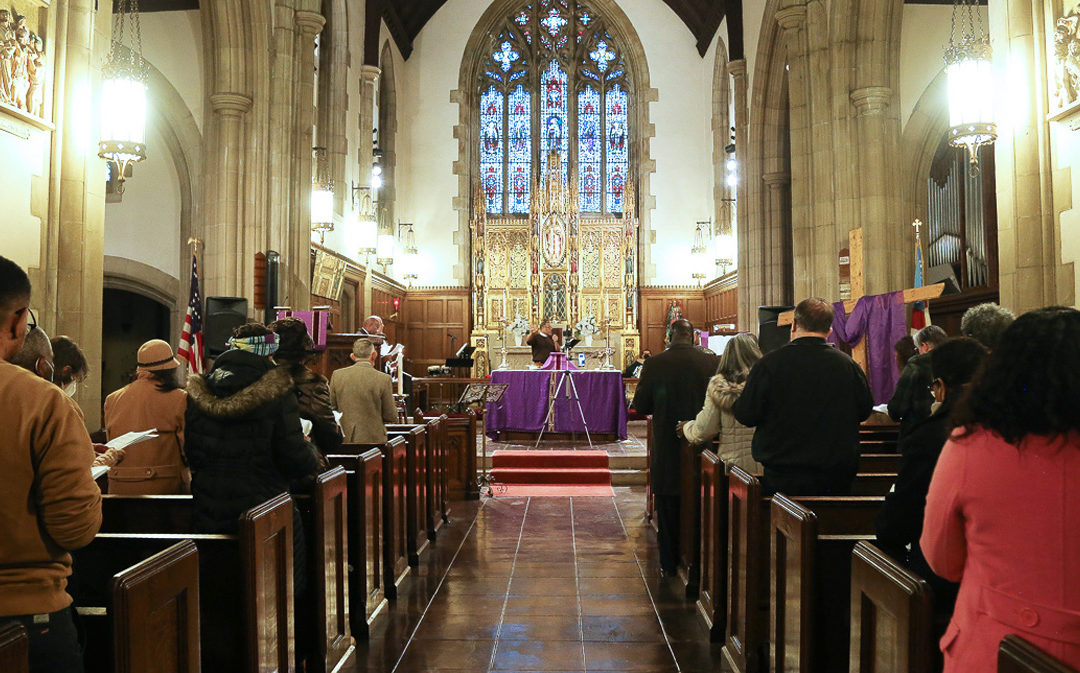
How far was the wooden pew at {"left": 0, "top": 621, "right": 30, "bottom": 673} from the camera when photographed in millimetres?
1272

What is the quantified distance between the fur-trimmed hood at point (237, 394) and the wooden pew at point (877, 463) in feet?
10.0

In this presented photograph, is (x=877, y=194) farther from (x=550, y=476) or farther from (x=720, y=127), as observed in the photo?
(x=720, y=127)

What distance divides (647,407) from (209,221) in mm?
5943

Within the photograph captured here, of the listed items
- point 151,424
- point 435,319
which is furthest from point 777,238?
point 151,424

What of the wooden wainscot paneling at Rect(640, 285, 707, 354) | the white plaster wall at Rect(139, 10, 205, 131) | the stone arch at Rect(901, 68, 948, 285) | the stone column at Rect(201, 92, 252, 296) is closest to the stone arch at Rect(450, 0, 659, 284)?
the wooden wainscot paneling at Rect(640, 285, 707, 354)

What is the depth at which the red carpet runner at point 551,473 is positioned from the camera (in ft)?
26.8

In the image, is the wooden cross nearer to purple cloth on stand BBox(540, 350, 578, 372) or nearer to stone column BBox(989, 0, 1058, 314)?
stone column BBox(989, 0, 1058, 314)

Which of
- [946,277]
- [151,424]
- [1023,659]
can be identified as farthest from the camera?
[946,277]

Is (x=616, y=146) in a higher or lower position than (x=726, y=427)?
higher

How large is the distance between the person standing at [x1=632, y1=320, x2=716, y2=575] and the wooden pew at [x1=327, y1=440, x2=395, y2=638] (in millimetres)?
1607

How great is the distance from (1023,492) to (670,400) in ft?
11.6

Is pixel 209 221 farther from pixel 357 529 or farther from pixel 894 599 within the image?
pixel 894 599

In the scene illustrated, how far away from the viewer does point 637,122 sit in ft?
60.9

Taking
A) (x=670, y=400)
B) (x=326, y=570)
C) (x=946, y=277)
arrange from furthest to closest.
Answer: (x=946, y=277) → (x=670, y=400) → (x=326, y=570)
